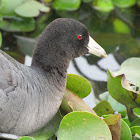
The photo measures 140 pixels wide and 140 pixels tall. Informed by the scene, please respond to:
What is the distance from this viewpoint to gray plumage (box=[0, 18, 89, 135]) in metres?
1.97

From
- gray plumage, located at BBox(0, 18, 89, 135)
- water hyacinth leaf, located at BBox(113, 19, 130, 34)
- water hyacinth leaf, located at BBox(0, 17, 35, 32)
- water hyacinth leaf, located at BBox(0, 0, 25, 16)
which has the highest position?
gray plumage, located at BBox(0, 18, 89, 135)

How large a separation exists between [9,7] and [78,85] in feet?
5.24

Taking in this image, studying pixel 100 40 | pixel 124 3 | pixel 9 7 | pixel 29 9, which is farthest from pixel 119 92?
pixel 124 3

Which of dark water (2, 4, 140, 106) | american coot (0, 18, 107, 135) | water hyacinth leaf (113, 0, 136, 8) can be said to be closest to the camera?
american coot (0, 18, 107, 135)

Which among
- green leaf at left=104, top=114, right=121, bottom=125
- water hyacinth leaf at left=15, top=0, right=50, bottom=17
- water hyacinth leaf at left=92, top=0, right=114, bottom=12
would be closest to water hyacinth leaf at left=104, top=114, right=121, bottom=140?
green leaf at left=104, top=114, right=121, bottom=125

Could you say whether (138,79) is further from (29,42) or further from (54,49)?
(29,42)

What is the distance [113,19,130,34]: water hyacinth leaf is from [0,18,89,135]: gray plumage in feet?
5.67

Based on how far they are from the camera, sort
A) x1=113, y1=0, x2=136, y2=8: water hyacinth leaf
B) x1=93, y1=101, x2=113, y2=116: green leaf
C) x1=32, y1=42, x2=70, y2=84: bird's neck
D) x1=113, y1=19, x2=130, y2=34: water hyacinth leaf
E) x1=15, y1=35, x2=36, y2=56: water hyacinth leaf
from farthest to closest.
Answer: x1=113, y1=0, x2=136, y2=8: water hyacinth leaf → x1=113, y1=19, x2=130, y2=34: water hyacinth leaf → x1=15, y1=35, x2=36, y2=56: water hyacinth leaf → x1=93, y1=101, x2=113, y2=116: green leaf → x1=32, y1=42, x2=70, y2=84: bird's neck

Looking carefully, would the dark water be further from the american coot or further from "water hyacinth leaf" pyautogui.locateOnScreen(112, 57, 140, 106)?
the american coot

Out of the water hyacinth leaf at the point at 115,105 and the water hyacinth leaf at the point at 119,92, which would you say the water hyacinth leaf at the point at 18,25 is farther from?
the water hyacinth leaf at the point at 119,92

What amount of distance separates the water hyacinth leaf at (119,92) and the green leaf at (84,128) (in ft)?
1.51

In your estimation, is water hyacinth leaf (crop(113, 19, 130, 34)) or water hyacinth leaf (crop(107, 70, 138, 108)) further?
water hyacinth leaf (crop(113, 19, 130, 34))

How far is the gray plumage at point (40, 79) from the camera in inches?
77.4

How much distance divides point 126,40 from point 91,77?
2.81 ft
